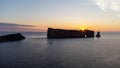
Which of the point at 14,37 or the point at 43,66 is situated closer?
the point at 43,66

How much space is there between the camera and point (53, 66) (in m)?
25.1

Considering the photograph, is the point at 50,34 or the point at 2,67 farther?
the point at 50,34

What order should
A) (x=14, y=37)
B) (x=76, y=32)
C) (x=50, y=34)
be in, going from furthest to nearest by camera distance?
A: (x=76, y=32) → (x=50, y=34) → (x=14, y=37)

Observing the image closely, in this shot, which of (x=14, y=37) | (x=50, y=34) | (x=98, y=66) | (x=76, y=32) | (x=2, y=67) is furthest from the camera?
(x=76, y=32)

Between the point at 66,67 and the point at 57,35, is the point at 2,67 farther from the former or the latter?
the point at 57,35

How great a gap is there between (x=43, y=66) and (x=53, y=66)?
146 cm

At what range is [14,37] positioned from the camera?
302 ft

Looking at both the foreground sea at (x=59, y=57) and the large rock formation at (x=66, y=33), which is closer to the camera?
the foreground sea at (x=59, y=57)

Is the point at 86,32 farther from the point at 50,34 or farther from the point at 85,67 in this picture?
the point at 85,67

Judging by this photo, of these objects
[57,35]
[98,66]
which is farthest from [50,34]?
[98,66]

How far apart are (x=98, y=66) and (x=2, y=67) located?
1408 cm

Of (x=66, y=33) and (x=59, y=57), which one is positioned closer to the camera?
(x=59, y=57)

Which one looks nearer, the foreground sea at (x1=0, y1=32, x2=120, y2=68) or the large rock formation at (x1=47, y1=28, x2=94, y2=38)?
the foreground sea at (x1=0, y1=32, x2=120, y2=68)

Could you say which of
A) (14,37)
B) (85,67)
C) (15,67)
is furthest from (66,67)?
(14,37)
